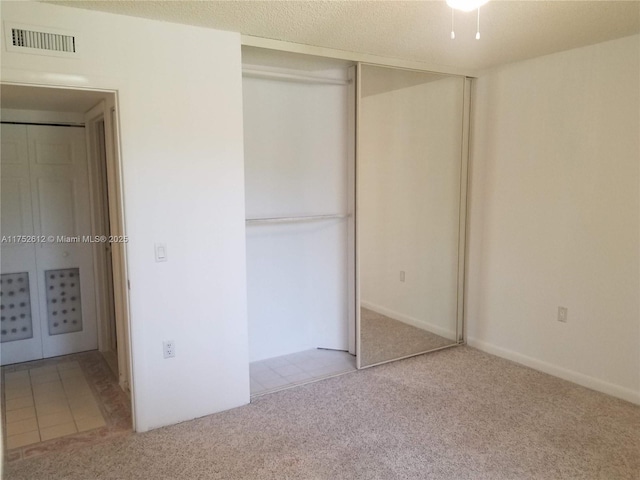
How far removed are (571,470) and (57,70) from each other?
11.1 ft

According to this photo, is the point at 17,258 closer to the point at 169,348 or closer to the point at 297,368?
the point at 169,348

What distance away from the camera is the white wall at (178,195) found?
8.76ft

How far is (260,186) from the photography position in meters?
3.92

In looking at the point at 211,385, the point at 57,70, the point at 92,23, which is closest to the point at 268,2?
the point at 92,23

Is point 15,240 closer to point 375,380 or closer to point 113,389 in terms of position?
point 113,389

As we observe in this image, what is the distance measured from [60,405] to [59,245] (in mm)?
1445

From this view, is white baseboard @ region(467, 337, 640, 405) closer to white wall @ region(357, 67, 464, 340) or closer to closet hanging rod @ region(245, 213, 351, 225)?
white wall @ region(357, 67, 464, 340)

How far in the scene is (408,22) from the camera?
281 centimetres

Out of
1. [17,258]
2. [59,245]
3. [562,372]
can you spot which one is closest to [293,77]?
[59,245]

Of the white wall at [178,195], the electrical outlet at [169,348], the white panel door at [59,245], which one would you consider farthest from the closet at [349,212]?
the white panel door at [59,245]

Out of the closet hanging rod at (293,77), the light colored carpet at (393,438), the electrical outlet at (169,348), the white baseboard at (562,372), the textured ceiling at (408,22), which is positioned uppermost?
the textured ceiling at (408,22)

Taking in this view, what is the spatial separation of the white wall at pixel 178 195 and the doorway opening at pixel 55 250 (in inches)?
28.0

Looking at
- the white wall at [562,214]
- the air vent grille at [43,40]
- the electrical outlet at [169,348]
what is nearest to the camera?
the air vent grille at [43,40]

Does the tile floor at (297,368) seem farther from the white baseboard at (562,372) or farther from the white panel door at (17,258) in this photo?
the white panel door at (17,258)
